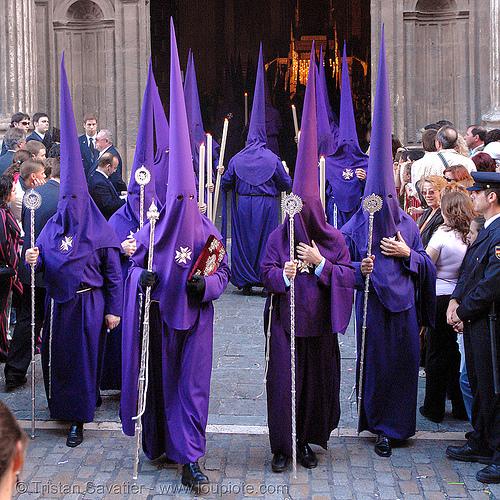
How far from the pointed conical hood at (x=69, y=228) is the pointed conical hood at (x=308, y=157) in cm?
151

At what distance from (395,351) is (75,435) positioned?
2.26 m

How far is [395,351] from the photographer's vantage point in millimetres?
4969

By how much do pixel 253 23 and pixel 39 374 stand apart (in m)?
17.0

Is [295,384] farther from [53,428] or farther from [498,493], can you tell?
[53,428]

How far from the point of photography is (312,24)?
72.3ft

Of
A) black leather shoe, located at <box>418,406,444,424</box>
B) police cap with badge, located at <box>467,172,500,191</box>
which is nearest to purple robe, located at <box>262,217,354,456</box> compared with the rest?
police cap with badge, located at <box>467,172,500,191</box>

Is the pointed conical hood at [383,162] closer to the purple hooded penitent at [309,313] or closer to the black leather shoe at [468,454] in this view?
the purple hooded penitent at [309,313]

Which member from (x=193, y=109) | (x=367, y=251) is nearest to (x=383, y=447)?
(x=367, y=251)

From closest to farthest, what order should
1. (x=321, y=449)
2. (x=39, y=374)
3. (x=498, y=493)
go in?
1. (x=498, y=493)
2. (x=321, y=449)
3. (x=39, y=374)

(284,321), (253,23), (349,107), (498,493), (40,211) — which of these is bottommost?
(498,493)

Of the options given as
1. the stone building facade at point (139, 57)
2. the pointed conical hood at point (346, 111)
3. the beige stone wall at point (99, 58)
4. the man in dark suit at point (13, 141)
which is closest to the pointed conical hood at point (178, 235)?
the pointed conical hood at point (346, 111)

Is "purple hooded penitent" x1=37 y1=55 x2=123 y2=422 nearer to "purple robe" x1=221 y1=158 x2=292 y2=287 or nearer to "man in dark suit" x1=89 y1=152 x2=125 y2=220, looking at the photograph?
"man in dark suit" x1=89 y1=152 x2=125 y2=220

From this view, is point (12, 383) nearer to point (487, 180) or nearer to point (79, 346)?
point (79, 346)

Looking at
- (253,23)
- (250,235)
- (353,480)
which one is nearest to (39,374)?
(353,480)
